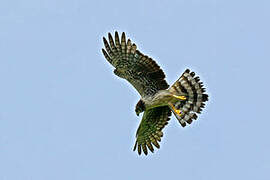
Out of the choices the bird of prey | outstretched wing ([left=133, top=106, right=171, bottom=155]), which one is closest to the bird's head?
the bird of prey

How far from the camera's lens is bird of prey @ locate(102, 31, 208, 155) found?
1639 centimetres

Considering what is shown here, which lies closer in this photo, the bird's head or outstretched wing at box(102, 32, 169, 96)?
outstretched wing at box(102, 32, 169, 96)

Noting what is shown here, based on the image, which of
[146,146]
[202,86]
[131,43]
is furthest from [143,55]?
[146,146]

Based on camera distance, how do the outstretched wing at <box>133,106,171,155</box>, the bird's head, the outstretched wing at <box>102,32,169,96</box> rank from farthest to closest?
the outstretched wing at <box>133,106,171,155</box> < the bird's head < the outstretched wing at <box>102,32,169,96</box>

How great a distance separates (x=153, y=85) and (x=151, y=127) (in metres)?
1.54

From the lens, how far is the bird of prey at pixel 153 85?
16391 mm

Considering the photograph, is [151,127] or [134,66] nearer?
[134,66]

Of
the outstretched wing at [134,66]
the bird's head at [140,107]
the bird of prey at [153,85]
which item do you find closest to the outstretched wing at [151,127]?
the bird of prey at [153,85]

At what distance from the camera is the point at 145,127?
17781mm

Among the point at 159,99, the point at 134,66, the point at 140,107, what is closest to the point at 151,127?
the point at 140,107

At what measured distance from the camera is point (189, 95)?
55.7 feet

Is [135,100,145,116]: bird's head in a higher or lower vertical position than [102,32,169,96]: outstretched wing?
lower

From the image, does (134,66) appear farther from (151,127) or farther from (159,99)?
(151,127)

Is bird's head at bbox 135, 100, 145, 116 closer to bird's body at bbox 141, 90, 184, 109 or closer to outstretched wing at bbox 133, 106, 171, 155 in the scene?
bird's body at bbox 141, 90, 184, 109
